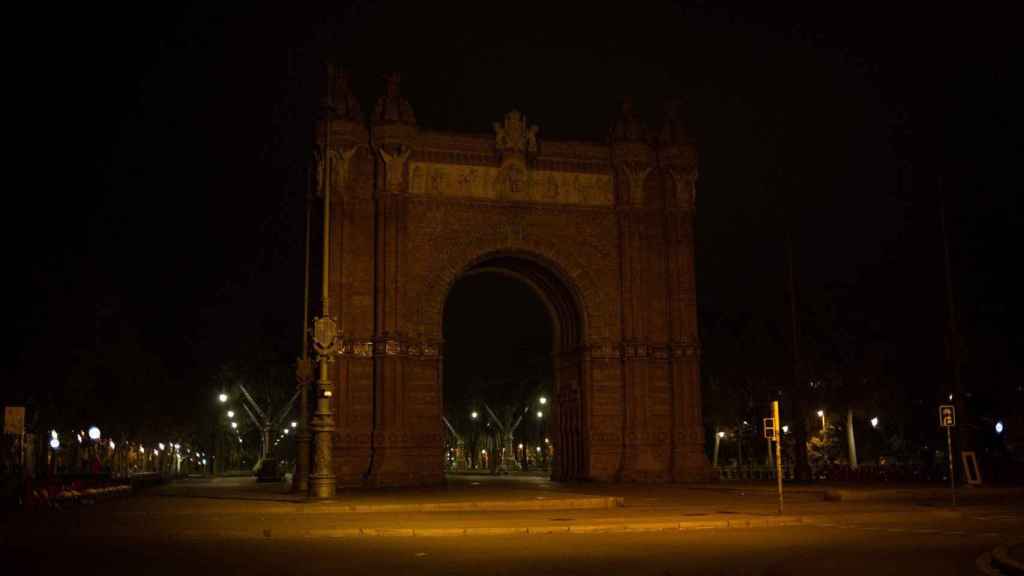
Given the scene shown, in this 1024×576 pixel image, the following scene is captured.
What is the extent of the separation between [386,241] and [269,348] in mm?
42420

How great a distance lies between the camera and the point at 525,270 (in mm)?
49250

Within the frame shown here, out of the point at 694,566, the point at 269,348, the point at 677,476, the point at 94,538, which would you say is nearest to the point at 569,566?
the point at 694,566

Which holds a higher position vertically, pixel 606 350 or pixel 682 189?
pixel 682 189

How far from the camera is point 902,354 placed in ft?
164

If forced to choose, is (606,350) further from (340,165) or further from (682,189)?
(340,165)

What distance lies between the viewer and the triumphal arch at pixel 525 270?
43969 mm

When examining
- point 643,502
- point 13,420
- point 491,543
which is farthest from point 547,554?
point 13,420

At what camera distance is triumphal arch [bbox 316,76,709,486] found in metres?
44.0

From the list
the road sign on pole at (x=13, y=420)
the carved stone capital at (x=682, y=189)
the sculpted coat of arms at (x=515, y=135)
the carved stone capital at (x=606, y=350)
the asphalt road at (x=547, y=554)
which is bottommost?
the asphalt road at (x=547, y=554)

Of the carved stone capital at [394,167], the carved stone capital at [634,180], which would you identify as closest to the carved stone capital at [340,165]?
the carved stone capital at [394,167]

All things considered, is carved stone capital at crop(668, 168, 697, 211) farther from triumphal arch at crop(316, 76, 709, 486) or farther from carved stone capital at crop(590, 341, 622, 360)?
carved stone capital at crop(590, 341, 622, 360)

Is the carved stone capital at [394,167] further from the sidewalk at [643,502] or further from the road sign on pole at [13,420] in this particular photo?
the road sign on pole at [13,420]

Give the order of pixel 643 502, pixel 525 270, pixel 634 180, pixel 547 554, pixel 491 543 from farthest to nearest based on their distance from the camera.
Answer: pixel 525 270 < pixel 634 180 < pixel 643 502 < pixel 491 543 < pixel 547 554

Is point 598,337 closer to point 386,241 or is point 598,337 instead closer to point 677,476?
point 677,476
